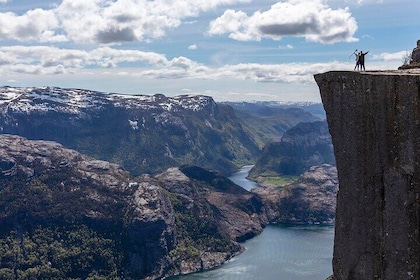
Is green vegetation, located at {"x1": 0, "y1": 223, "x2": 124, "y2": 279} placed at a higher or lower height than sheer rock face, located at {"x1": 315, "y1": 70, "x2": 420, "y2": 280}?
lower

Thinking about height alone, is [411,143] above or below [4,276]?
above

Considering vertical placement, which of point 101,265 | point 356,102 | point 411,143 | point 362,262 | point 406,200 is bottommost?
point 101,265

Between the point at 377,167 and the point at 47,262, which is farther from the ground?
the point at 377,167

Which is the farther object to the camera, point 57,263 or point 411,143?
point 57,263

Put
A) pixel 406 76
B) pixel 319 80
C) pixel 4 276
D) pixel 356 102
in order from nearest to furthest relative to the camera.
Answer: pixel 406 76 < pixel 356 102 < pixel 319 80 < pixel 4 276

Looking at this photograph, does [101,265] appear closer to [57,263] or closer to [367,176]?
[57,263]

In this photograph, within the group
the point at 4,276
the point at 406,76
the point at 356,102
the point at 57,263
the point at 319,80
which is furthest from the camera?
the point at 57,263

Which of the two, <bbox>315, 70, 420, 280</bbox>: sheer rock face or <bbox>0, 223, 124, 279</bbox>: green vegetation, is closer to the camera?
<bbox>315, 70, 420, 280</bbox>: sheer rock face

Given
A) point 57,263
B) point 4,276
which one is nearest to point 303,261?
point 57,263
